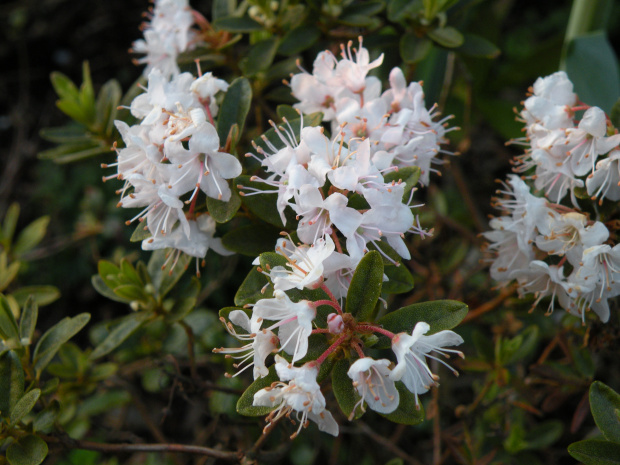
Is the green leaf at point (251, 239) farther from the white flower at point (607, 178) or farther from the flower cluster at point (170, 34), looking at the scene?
the white flower at point (607, 178)

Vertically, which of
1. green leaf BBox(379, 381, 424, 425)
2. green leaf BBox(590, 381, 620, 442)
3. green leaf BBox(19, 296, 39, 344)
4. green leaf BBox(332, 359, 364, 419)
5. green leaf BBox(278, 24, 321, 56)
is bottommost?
green leaf BBox(19, 296, 39, 344)

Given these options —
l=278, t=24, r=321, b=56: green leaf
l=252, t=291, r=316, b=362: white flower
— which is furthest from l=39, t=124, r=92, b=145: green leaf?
l=252, t=291, r=316, b=362: white flower

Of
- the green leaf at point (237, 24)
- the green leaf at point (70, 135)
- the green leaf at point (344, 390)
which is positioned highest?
the green leaf at point (237, 24)

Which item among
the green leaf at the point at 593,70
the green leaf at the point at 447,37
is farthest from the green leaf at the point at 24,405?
the green leaf at the point at 593,70

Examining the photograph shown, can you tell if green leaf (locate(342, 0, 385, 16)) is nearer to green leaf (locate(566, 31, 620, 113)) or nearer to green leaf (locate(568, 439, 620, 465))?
green leaf (locate(566, 31, 620, 113))

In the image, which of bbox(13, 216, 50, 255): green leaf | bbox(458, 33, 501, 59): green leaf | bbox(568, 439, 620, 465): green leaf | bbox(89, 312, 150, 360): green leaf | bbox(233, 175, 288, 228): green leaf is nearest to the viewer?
bbox(568, 439, 620, 465): green leaf

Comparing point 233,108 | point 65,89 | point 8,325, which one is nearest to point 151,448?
point 8,325
